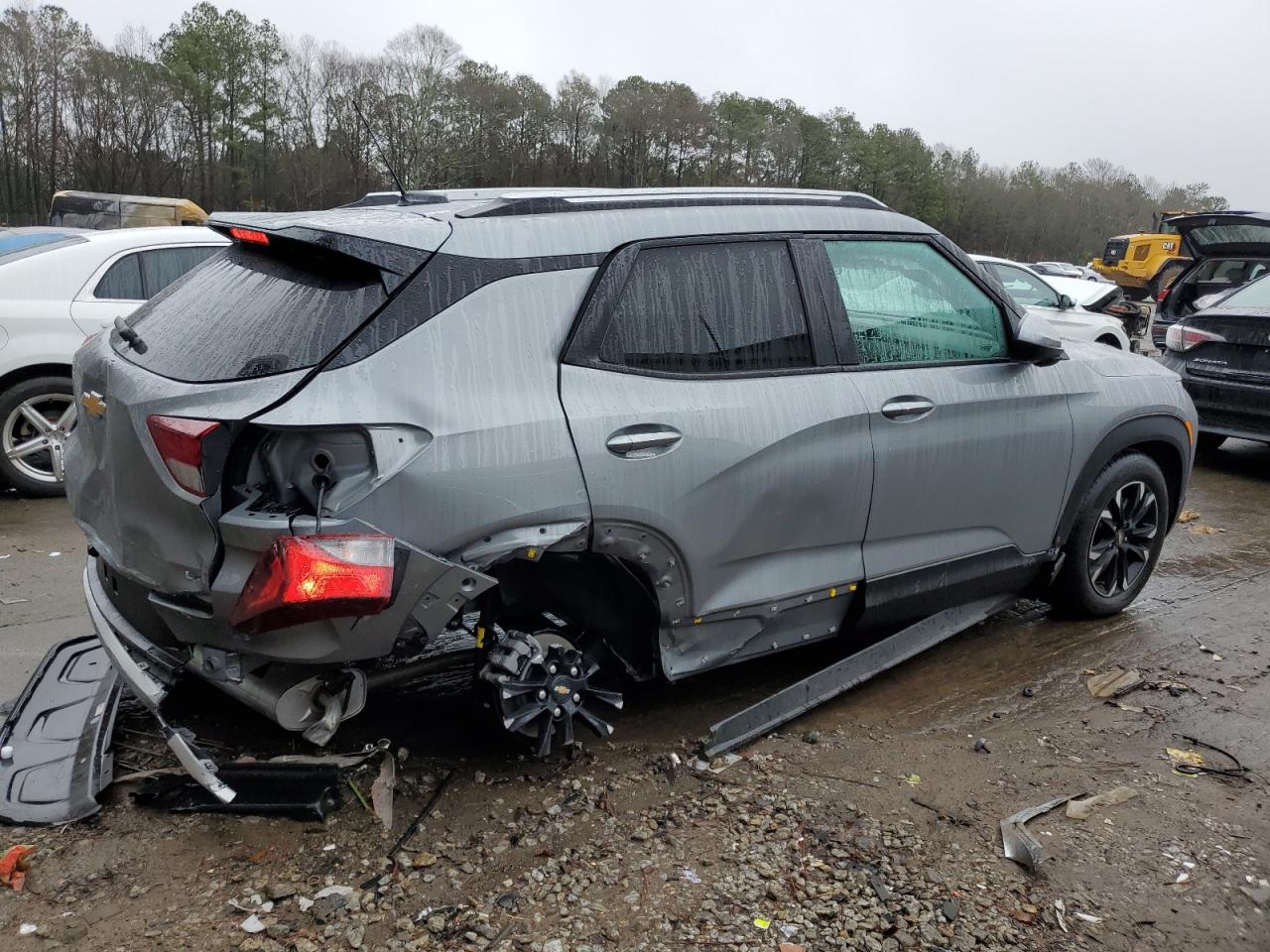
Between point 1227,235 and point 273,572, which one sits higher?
point 1227,235

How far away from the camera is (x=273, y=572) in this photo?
255cm

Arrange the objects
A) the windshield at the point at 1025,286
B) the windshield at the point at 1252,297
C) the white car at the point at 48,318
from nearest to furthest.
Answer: the white car at the point at 48,318 < the windshield at the point at 1252,297 < the windshield at the point at 1025,286

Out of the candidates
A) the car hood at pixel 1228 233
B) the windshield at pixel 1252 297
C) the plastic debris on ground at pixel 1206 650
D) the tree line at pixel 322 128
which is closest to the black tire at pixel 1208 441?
the windshield at pixel 1252 297

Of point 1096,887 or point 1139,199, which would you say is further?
point 1139,199

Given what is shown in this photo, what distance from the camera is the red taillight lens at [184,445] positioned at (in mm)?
2584

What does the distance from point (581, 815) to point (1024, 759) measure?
5.40ft

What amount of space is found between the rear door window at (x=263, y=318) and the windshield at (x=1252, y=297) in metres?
8.33

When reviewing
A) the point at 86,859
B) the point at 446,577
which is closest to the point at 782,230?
the point at 446,577

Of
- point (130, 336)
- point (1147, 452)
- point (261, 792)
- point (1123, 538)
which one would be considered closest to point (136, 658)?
point (261, 792)

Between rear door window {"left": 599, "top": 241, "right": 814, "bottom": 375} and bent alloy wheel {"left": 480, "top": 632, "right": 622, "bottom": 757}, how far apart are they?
91cm

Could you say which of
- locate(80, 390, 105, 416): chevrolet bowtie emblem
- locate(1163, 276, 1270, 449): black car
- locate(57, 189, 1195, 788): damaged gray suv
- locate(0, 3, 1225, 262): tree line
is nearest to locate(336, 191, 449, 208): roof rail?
locate(57, 189, 1195, 788): damaged gray suv

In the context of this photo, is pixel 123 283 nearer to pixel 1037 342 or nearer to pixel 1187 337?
pixel 1037 342

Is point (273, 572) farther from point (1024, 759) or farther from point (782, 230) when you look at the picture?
point (1024, 759)

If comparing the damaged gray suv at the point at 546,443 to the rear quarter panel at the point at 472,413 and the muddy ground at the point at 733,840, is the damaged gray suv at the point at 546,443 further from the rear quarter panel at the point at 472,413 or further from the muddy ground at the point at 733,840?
the muddy ground at the point at 733,840
